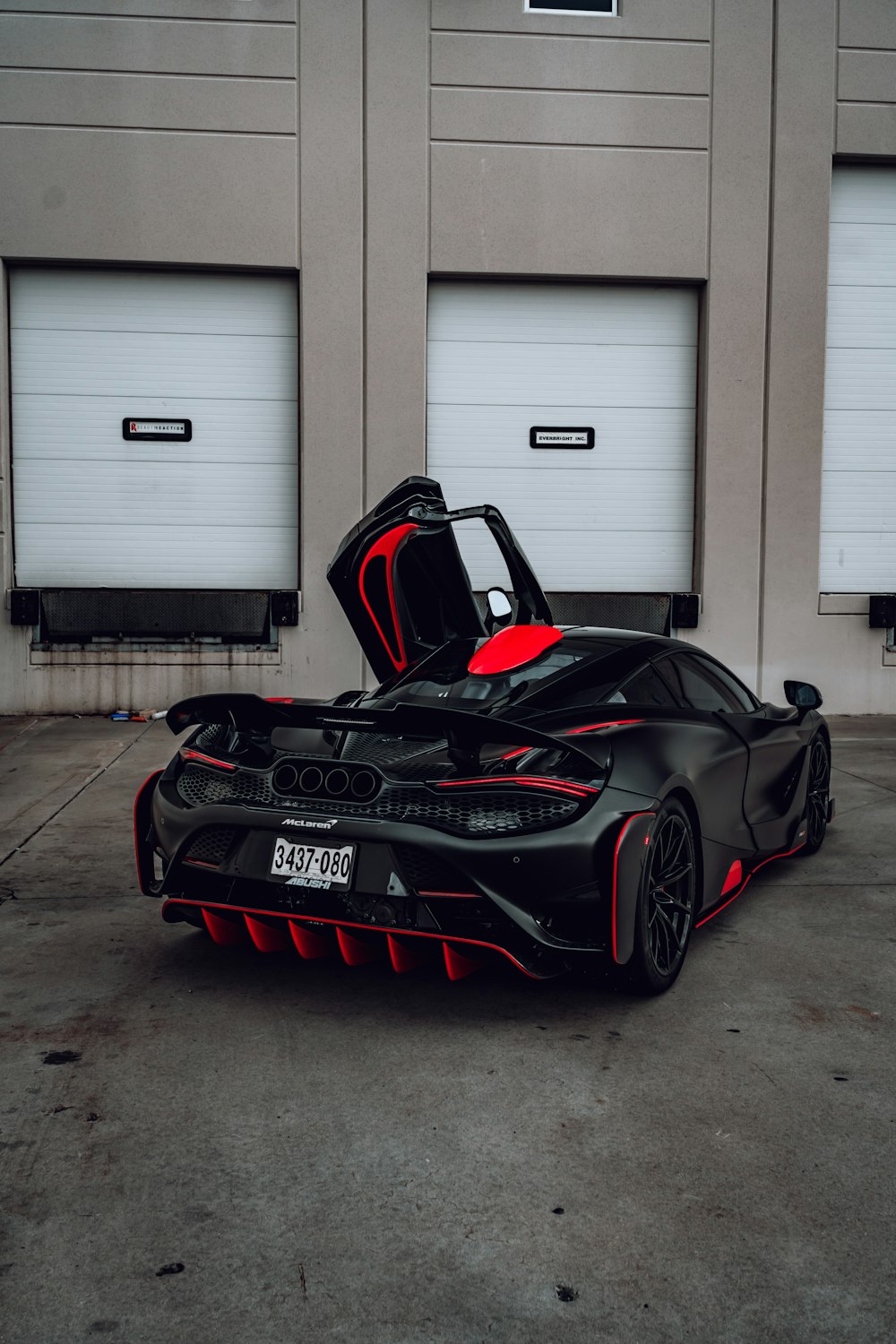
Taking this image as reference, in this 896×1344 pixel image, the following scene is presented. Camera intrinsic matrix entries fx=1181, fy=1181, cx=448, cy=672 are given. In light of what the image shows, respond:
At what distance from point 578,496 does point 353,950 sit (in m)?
8.68

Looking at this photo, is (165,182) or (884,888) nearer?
(884,888)

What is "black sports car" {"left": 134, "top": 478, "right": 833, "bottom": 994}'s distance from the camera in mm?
3529

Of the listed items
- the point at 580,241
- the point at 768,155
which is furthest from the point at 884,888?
the point at 768,155

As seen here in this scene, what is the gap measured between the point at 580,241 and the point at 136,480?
4.91m

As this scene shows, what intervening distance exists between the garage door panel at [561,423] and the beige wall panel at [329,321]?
974mm

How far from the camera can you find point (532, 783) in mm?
3611

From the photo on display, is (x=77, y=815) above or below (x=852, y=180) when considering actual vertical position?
below

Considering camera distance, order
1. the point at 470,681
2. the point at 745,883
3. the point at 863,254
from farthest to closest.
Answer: the point at 863,254 → the point at 745,883 → the point at 470,681

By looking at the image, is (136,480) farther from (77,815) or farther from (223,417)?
(77,815)

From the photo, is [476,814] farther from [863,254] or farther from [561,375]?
[863,254]

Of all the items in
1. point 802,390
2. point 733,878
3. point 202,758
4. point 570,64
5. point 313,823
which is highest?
point 570,64

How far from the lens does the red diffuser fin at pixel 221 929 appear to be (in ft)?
12.8

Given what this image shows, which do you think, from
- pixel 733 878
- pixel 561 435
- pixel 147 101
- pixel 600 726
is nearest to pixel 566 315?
pixel 561 435

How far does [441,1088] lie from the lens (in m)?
3.20
